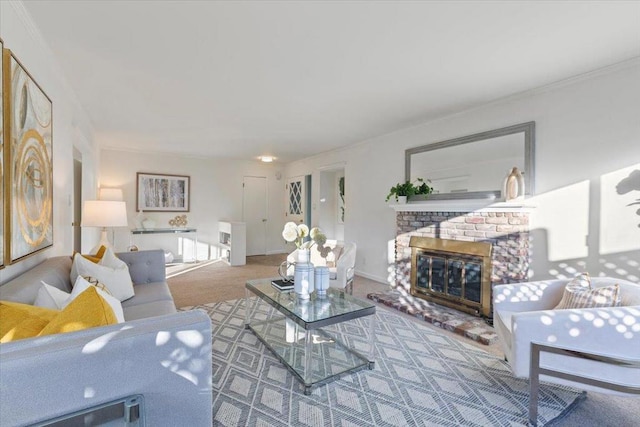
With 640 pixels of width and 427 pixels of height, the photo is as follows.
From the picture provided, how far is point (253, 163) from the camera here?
7.36 m

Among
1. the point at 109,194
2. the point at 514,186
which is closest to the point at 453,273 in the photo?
the point at 514,186

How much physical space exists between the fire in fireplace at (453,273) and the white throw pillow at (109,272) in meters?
3.17

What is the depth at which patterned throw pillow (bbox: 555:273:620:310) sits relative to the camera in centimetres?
175

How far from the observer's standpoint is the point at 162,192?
249 inches

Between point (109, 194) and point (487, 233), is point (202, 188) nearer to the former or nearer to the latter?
point (109, 194)

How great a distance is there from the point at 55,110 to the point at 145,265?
1.54 meters

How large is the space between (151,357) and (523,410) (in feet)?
6.57

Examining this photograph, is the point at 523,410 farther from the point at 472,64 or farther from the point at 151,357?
the point at 472,64

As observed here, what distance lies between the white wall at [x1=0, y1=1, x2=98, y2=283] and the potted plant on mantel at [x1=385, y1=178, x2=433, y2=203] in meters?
3.64

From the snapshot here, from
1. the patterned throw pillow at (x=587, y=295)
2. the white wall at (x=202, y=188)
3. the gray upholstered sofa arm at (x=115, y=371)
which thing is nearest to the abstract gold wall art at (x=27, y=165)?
the gray upholstered sofa arm at (x=115, y=371)

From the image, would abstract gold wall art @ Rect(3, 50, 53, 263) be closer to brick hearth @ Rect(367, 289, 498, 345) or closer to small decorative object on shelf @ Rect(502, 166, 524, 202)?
brick hearth @ Rect(367, 289, 498, 345)

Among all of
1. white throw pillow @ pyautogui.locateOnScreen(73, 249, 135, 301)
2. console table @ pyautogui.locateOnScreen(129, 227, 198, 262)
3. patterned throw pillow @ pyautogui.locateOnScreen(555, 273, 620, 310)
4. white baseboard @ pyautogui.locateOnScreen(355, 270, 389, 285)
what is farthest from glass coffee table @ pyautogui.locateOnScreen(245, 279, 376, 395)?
console table @ pyautogui.locateOnScreen(129, 227, 198, 262)

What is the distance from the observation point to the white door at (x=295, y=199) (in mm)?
7062

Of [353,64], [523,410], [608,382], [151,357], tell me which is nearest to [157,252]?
[151,357]
